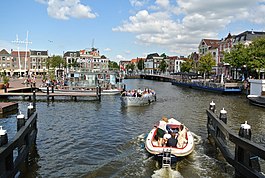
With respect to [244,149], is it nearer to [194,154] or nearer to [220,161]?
[220,161]

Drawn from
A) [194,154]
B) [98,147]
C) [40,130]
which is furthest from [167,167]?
[40,130]

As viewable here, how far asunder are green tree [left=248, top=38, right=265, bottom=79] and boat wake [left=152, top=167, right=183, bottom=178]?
4008 centimetres

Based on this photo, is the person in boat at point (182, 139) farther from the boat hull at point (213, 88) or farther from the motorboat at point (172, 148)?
the boat hull at point (213, 88)

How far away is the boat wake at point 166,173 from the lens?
1036 centimetres

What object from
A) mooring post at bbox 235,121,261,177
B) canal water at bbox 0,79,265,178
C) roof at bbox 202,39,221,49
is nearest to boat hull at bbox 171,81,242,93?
canal water at bbox 0,79,265,178

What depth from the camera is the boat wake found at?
1036cm

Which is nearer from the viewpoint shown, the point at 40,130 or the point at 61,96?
the point at 40,130

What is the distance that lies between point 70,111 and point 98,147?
42.4 ft

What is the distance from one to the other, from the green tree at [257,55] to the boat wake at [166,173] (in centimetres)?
4008

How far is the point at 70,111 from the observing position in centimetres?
2662

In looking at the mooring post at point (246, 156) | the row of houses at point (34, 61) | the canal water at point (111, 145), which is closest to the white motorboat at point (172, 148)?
the canal water at point (111, 145)

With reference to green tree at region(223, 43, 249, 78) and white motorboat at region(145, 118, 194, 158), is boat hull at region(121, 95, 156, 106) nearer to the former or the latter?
white motorboat at region(145, 118, 194, 158)

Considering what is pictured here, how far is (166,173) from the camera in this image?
34.6 feet

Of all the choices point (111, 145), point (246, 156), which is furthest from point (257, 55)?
point (246, 156)
